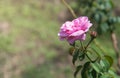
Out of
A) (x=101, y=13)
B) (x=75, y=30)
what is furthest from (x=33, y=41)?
(x=75, y=30)

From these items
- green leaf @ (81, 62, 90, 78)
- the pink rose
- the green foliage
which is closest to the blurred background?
the green foliage

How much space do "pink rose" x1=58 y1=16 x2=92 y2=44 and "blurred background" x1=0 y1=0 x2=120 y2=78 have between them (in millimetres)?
2427

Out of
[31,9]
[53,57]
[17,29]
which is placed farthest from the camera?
[31,9]

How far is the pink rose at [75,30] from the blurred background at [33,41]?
7.96ft

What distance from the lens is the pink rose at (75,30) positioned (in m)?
1.66

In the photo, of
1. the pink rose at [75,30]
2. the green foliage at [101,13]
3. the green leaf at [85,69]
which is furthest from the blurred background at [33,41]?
the pink rose at [75,30]

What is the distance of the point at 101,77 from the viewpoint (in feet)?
6.17

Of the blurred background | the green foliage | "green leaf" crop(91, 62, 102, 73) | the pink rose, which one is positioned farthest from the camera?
the blurred background

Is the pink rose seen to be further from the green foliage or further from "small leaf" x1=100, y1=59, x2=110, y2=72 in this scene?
the green foliage

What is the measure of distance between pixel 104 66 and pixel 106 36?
120 inches

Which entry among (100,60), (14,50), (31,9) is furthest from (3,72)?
(100,60)

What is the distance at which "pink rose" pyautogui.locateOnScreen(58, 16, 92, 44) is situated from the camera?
1655 mm

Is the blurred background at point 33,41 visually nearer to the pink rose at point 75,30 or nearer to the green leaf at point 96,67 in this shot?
the green leaf at point 96,67

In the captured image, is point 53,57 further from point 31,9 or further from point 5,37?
point 31,9
